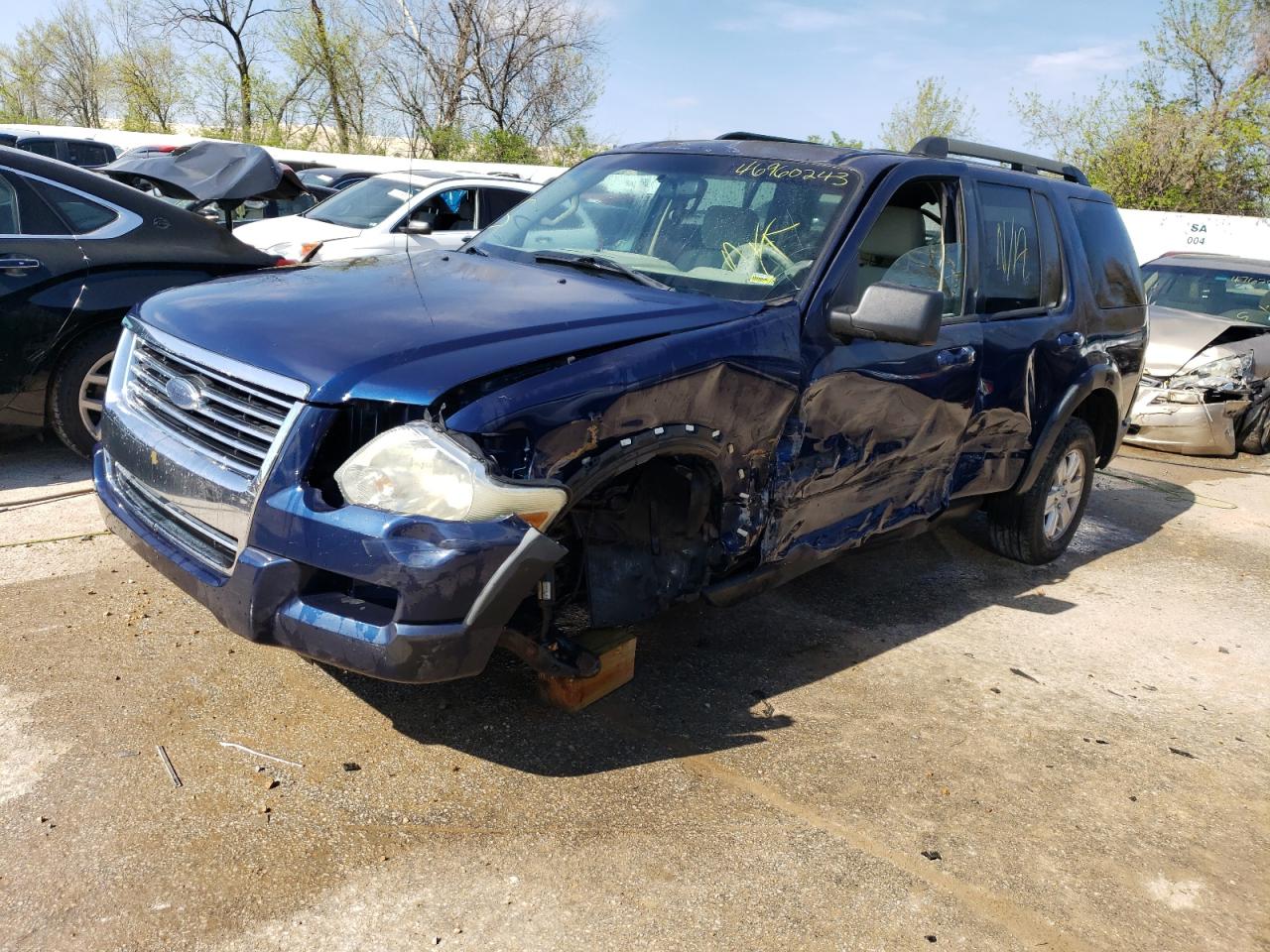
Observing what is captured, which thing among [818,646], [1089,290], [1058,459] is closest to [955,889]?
[818,646]

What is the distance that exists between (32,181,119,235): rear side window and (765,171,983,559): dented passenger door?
402 cm

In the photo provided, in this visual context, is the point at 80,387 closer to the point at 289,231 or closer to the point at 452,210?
the point at 289,231

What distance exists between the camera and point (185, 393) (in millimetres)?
3170

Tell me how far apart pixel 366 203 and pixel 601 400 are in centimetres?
884

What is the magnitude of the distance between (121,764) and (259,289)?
1.53 metres

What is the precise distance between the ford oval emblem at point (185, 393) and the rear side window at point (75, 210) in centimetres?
289

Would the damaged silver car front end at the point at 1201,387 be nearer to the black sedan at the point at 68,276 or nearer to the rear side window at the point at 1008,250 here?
the rear side window at the point at 1008,250

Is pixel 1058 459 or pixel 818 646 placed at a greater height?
pixel 1058 459

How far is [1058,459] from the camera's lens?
5496mm

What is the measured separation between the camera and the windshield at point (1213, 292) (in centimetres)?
974

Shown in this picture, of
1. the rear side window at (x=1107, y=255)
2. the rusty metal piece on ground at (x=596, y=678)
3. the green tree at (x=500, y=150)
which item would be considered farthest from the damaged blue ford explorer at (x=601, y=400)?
the green tree at (x=500, y=150)

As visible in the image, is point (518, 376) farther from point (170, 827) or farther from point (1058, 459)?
point (1058, 459)

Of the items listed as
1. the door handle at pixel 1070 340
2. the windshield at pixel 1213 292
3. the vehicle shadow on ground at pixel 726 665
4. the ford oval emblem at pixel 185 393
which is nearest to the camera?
the ford oval emblem at pixel 185 393

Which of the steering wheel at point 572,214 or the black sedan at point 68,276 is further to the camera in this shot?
the black sedan at point 68,276
